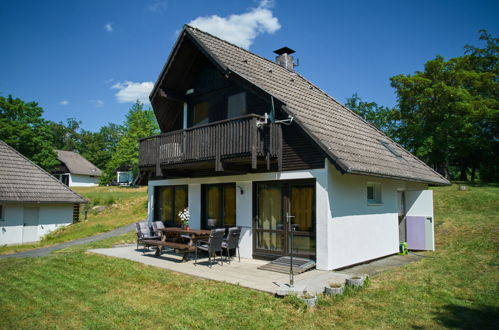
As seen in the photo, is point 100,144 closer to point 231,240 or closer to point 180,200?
point 180,200

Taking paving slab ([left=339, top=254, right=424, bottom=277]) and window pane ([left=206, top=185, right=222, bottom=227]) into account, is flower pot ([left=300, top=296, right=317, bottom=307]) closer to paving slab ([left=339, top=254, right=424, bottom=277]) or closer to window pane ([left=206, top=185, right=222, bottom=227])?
paving slab ([left=339, top=254, right=424, bottom=277])

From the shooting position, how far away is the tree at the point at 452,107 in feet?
101

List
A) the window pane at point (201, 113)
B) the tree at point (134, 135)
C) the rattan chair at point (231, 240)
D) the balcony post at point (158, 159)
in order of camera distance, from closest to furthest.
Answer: the rattan chair at point (231, 240)
the balcony post at point (158, 159)
the window pane at point (201, 113)
the tree at point (134, 135)

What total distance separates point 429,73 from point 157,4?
95.2 ft

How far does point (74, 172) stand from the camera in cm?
5403

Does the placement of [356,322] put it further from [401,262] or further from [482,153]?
[482,153]

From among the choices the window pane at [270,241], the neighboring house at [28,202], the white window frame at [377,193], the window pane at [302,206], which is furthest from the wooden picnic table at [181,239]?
the neighboring house at [28,202]

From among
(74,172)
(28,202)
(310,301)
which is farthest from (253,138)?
(74,172)

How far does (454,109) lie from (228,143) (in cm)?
2644

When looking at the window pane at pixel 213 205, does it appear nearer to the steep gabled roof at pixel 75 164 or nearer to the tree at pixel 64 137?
the steep gabled roof at pixel 75 164

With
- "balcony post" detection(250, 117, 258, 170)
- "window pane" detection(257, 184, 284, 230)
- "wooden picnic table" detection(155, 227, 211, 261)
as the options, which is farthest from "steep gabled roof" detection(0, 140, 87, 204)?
"balcony post" detection(250, 117, 258, 170)

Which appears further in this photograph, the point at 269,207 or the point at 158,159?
the point at 158,159

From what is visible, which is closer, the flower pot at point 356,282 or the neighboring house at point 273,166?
the flower pot at point 356,282

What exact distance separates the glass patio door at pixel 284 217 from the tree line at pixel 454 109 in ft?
80.3
